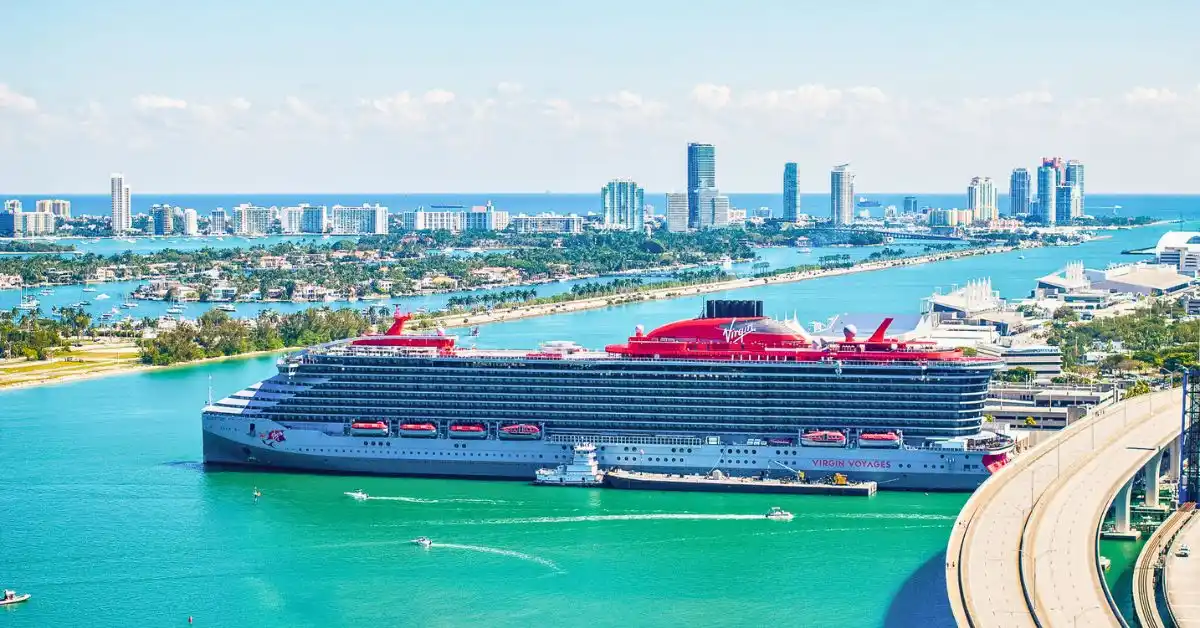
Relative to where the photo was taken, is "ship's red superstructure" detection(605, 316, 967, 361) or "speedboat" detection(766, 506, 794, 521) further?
"ship's red superstructure" detection(605, 316, 967, 361)

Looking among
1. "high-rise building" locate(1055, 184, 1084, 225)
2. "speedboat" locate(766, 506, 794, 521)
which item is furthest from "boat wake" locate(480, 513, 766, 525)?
"high-rise building" locate(1055, 184, 1084, 225)

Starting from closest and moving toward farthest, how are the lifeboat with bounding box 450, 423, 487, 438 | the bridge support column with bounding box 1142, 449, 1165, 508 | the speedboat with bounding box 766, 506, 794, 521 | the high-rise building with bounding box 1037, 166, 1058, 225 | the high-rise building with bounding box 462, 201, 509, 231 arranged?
the speedboat with bounding box 766, 506, 794, 521 < the bridge support column with bounding box 1142, 449, 1165, 508 < the lifeboat with bounding box 450, 423, 487, 438 < the high-rise building with bounding box 462, 201, 509, 231 < the high-rise building with bounding box 1037, 166, 1058, 225

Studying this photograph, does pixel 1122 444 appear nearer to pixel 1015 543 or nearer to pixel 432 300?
pixel 1015 543

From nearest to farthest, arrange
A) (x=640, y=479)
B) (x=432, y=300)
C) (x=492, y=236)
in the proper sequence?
(x=640, y=479)
(x=432, y=300)
(x=492, y=236)

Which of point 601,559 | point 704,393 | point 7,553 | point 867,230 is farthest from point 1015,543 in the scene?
point 867,230

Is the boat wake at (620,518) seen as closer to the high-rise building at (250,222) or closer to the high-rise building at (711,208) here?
the high-rise building at (250,222)

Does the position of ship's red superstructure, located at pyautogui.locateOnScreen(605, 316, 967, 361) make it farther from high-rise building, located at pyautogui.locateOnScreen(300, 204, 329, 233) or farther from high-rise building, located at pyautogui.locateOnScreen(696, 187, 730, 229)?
high-rise building, located at pyautogui.locateOnScreen(696, 187, 730, 229)

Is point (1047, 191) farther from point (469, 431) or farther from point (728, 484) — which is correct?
point (469, 431)
